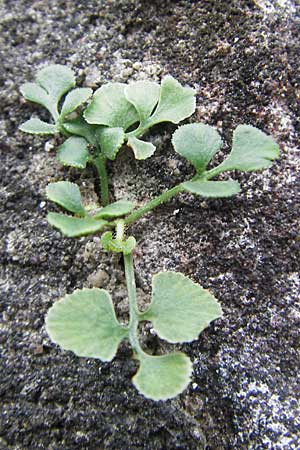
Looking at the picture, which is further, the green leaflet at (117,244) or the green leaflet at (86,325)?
the green leaflet at (117,244)

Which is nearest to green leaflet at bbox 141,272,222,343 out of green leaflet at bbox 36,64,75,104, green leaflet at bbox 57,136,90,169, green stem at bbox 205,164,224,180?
green stem at bbox 205,164,224,180

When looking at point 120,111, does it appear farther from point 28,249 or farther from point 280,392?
point 280,392

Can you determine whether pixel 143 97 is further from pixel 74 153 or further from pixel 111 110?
pixel 74 153

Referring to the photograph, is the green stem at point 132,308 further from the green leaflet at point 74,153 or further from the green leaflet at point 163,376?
the green leaflet at point 74,153

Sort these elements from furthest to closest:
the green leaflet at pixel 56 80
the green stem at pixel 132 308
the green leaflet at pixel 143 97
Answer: the green leaflet at pixel 56 80 → the green leaflet at pixel 143 97 → the green stem at pixel 132 308

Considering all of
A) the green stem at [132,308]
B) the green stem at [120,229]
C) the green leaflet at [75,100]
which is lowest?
the green stem at [132,308]

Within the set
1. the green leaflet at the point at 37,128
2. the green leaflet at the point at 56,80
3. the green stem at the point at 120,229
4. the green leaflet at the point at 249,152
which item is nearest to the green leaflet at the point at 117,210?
the green stem at the point at 120,229

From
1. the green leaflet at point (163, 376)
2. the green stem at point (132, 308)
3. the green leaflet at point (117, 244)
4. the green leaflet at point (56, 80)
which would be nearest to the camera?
the green leaflet at point (163, 376)

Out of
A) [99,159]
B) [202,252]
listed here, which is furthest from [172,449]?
[99,159]

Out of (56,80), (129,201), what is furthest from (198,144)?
(56,80)
